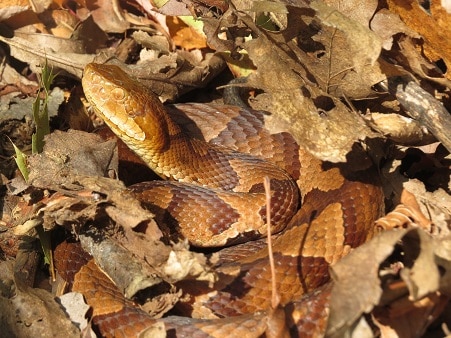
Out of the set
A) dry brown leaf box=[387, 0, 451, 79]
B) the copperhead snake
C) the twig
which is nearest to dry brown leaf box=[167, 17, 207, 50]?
the copperhead snake

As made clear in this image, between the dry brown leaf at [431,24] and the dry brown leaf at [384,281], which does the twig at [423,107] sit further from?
the dry brown leaf at [384,281]

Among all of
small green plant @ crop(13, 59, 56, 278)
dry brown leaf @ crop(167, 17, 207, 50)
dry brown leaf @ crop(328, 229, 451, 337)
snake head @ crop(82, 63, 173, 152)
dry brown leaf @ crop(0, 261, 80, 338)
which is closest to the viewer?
dry brown leaf @ crop(328, 229, 451, 337)

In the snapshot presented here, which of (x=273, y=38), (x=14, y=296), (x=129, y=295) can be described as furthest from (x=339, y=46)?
(x=14, y=296)

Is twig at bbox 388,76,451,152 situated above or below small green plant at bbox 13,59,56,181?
above

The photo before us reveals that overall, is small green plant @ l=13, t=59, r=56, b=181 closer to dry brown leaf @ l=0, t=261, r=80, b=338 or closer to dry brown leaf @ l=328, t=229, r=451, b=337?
dry brown leaf @ l=0, t=261, r=80, b=338

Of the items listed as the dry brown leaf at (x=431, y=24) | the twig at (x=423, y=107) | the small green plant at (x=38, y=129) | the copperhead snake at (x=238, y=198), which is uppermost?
the dry brown leaf at (x=431, y=24)

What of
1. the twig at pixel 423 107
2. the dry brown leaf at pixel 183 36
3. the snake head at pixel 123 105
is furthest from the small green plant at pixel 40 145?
the twig at pixel 423 107

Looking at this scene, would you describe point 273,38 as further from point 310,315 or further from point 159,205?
point 310,315
